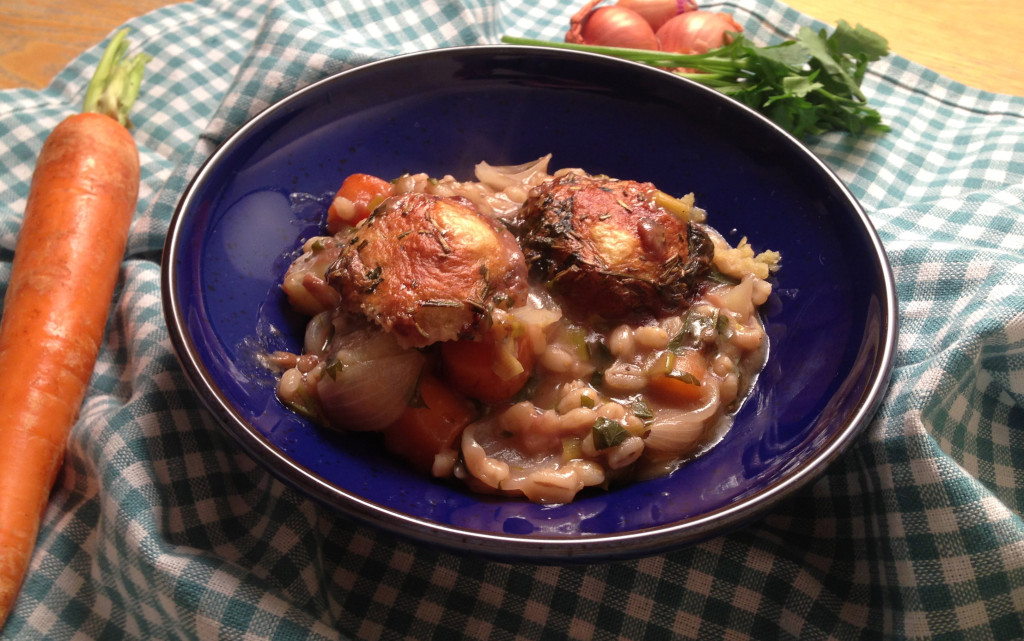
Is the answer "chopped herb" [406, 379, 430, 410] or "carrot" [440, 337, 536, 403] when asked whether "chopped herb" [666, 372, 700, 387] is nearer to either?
"carrot" [440, 337, 536, 403]

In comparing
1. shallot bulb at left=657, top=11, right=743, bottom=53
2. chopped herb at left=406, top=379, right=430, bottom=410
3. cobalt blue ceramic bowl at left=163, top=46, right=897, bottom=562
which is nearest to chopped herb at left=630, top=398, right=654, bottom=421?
cobalt blue ceramic bowl at left=163, top=46, right=897, bottom=562

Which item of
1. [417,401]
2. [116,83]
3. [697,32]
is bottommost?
[116,83]

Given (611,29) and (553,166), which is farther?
(611,29)

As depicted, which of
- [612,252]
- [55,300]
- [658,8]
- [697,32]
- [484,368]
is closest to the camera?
[484,368]

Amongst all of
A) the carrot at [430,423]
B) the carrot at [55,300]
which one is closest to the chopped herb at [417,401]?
the carrot at [430,423]

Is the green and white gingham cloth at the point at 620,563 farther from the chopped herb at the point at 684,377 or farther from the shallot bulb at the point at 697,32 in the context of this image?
the shallot bulb at the point at 697,32

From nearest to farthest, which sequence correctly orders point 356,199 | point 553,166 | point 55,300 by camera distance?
point 356,199 < point 55,300 < point 553,166

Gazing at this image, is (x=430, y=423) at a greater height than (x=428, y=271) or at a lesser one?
lesser

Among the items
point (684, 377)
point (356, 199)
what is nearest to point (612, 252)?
point (684, 377)

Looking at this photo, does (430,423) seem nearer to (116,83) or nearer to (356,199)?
(356,199)
